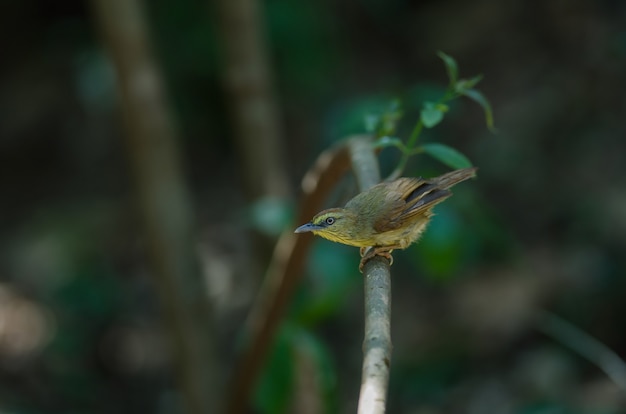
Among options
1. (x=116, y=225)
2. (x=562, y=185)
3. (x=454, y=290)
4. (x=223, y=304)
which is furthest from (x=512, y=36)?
(x=116, y=225)

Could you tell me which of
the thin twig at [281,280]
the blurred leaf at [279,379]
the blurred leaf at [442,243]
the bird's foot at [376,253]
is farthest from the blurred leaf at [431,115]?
the blurred leaf at [279,379]

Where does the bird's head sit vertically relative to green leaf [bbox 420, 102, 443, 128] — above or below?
below

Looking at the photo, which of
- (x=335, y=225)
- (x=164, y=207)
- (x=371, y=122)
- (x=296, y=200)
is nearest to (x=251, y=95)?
(x=164, y=207)

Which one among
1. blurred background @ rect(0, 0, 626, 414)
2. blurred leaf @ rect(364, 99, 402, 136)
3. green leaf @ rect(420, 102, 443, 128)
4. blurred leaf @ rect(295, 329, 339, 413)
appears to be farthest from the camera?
blurred background @ rect(0, 0, 626, 414)

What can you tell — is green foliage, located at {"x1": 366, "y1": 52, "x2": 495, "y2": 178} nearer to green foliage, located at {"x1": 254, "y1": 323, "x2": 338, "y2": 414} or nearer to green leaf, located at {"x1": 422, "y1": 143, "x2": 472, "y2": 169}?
green leaf, located at {"x1": 422, "y1": 143, "x2": 472, "y2": 169}

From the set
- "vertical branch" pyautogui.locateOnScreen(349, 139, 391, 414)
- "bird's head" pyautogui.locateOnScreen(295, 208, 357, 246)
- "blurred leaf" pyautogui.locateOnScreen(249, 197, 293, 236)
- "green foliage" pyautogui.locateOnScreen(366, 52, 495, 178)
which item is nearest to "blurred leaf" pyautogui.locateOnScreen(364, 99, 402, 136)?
"green foliage" pyautogui.locateOnScreen(366, 52, 495, 178)

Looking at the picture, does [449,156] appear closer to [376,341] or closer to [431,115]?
[431,115]
